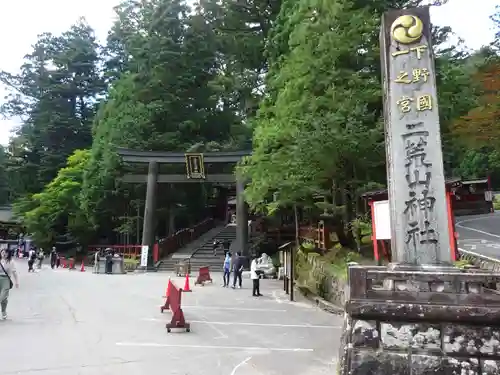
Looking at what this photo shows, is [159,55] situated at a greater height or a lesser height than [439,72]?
Result: greater

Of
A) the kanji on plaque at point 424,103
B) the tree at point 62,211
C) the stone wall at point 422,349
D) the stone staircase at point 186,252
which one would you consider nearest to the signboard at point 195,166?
the stone staircase at point 186,252

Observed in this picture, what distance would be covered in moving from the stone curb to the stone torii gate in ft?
39.1

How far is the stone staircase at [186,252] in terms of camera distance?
2725cm

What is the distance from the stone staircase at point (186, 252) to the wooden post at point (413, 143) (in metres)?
21.3

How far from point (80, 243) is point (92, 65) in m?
22.6

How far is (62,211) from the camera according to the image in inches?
1430

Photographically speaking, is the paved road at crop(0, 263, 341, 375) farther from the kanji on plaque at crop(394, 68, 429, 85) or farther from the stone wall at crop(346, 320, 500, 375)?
the kanji on plaque at crop(394, 68, 429, 85)

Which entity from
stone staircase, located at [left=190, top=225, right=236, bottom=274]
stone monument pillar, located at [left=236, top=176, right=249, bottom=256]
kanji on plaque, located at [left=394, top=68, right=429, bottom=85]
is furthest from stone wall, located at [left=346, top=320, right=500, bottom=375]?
stone monument pillar, located at [left=236, top=176, right=249, bottom=256]

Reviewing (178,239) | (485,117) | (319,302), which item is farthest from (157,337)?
(178,239)

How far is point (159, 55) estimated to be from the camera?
112ft

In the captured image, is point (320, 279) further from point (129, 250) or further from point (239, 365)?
point (129, 250)

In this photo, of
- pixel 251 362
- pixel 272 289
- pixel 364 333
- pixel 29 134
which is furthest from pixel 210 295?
pixel 29 134

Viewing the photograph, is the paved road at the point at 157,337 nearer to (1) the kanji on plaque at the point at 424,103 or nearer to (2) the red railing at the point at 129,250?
(1) the kanji on plaque at the point at 424,103

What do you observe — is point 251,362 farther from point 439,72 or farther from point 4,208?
point 4,208
